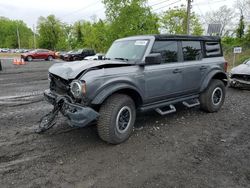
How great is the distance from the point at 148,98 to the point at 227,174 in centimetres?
190

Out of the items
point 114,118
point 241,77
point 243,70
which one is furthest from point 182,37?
point 241,77

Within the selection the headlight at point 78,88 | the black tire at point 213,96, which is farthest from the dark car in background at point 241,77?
the headlight at point 78,88

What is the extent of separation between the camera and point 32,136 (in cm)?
440

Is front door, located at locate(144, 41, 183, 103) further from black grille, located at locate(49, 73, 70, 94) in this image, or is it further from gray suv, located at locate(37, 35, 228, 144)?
black grille, located at locate(49, 73, 70, 94)

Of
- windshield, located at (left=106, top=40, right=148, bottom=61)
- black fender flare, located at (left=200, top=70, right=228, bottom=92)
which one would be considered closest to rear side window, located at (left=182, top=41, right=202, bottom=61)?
black fender flare, located at (left=200, top=70, right=228, bottom=92)

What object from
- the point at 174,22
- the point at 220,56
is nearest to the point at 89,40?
the point at 174,22

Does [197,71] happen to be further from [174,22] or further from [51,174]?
[174,22]

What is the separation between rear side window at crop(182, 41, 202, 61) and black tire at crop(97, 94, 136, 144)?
1.97m

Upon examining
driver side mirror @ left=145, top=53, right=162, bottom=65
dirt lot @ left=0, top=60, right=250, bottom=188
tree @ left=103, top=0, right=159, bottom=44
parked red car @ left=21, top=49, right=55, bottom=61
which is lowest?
dirt lot @ left=0, top=60, right=250, bottom=188

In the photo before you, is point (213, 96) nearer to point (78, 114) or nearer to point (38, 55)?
point (78, 114)

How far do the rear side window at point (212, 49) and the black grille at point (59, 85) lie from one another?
368 cm

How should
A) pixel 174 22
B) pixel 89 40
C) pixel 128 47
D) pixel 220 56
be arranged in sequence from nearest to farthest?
pixel 128 47 → pixel 220 56 → pixel 174 22 → pixel 89 40

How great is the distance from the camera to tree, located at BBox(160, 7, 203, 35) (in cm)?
3288

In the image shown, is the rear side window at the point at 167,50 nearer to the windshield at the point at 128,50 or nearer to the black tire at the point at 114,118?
the windshield at the point at 128,50
